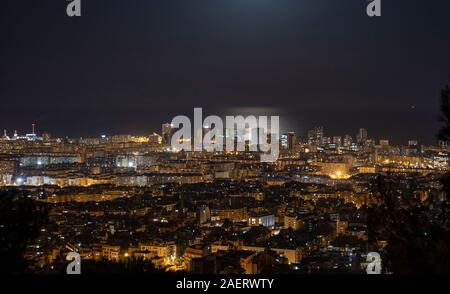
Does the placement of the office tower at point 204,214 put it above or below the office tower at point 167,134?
below

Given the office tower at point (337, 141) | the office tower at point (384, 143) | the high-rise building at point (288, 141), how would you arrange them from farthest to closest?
the office tower at point (337, 141) → the office tower at point (384, 143) → the high-rise building at point (288, 141)

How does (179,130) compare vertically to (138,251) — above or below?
above

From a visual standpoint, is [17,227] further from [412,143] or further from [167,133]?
[167,133]

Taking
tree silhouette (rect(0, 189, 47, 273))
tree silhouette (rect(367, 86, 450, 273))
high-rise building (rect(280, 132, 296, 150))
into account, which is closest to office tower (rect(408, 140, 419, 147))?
high-rise building (rect(280, 132, 296, 150))

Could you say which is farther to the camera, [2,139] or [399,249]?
[2,139]

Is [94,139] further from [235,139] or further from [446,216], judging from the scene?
[446,216]

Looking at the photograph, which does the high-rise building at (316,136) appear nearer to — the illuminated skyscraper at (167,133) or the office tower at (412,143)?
the office tower at (412,143)

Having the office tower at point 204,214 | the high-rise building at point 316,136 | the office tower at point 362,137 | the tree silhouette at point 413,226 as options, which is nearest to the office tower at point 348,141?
the office tower at point 362,137

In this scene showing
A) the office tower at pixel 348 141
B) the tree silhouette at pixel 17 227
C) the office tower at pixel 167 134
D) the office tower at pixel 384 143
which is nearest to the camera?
the tree silhouette at pixel 17 227

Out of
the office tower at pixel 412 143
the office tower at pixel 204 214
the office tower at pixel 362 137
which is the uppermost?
the office tower at pixel 362 137

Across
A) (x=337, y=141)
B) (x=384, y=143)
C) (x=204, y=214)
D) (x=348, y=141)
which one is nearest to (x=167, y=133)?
(x=337, y=141)

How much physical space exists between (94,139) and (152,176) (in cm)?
2154
